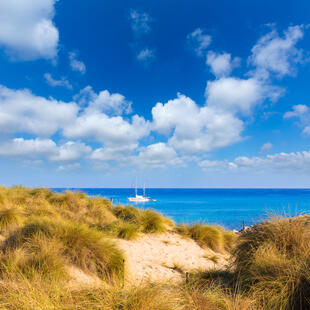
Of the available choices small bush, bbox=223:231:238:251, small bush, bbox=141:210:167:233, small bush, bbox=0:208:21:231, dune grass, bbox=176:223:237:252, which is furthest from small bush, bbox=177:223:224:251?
small bush, bbox=0:208:21:231

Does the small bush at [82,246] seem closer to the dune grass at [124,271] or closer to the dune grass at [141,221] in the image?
the dune grass at [124,271]

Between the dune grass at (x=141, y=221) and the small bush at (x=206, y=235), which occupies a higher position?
the dune grass at (x=141, y=221)

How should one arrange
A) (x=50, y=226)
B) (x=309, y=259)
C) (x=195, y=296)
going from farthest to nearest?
(x=50, y=226)
(x=309, y=259)
(x=195, y=296)

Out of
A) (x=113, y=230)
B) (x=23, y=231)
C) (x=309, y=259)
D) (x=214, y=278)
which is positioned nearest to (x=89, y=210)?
(x=113, y=230)

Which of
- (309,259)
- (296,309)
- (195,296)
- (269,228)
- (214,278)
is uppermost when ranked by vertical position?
(269,228)

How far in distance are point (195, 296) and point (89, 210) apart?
340 inches

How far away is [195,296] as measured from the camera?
329cm

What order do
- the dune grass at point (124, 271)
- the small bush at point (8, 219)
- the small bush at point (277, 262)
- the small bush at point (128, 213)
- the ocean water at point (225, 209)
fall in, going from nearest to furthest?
1. the dune grass at point (124, 271)
2. the small bush at point (277, 262)
3. the ocean water at point (225, 209)
4. the small bush at point (8, 219)
5. the small bush at point (128, 213)

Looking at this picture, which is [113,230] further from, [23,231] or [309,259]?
[309,259]

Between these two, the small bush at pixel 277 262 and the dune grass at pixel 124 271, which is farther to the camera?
the small bush at pixel 277 262

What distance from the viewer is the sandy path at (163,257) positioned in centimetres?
591

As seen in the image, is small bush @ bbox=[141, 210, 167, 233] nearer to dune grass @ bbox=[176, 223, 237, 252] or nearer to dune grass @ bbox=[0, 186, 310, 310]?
dune grass @ bbox=[176, 223, 237, 252]

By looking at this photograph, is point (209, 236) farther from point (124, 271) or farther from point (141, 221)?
point (124, 271)

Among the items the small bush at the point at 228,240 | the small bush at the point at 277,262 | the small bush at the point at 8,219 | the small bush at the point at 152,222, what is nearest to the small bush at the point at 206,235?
the small bush at the point at 228,240
